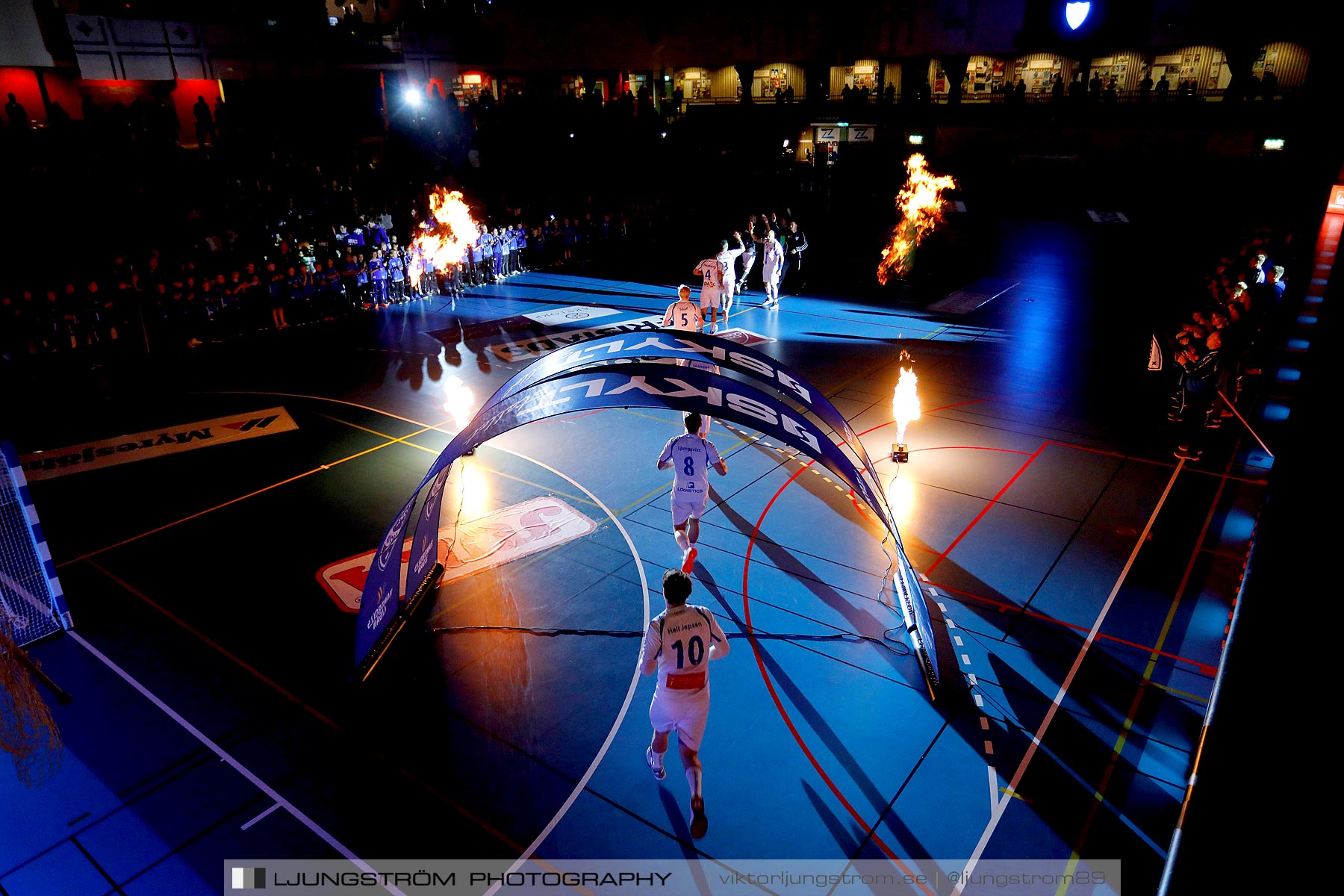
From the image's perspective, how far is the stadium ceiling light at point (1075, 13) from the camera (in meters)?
35.5

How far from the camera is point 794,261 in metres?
31.3


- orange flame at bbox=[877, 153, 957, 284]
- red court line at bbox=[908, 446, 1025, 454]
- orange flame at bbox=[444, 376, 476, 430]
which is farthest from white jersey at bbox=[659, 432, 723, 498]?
orange flame at bbox=[877, 153, 957, 284]

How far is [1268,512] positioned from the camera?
10.7ft

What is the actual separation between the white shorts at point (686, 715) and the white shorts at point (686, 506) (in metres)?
3.51

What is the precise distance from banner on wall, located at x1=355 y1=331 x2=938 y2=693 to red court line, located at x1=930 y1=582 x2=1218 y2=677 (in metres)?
0.95

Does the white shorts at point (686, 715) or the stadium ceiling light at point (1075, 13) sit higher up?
the stadium ceiling light at point (1075, 13)

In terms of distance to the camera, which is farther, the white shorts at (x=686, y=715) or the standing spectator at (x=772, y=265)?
the standing spectator at (x=772, y=265)

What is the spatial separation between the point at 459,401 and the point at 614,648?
9.00 metres

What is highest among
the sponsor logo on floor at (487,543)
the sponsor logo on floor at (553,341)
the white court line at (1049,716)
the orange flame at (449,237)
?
the orange flame at (449,237)

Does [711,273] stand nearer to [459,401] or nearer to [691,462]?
[459,401]

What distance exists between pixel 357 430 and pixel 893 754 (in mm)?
11650

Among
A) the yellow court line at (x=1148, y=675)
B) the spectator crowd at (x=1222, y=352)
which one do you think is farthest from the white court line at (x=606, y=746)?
the spectator crowd at (x=1222, y=352)

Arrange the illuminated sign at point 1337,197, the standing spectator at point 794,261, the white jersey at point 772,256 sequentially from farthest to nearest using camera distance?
the standing spectator at point 794,261, the white jersey at point 772,256, the illuminated sign at point 1337,197

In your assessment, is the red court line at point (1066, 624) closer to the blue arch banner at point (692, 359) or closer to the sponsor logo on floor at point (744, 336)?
the blue arch banner at point (692, 359)
